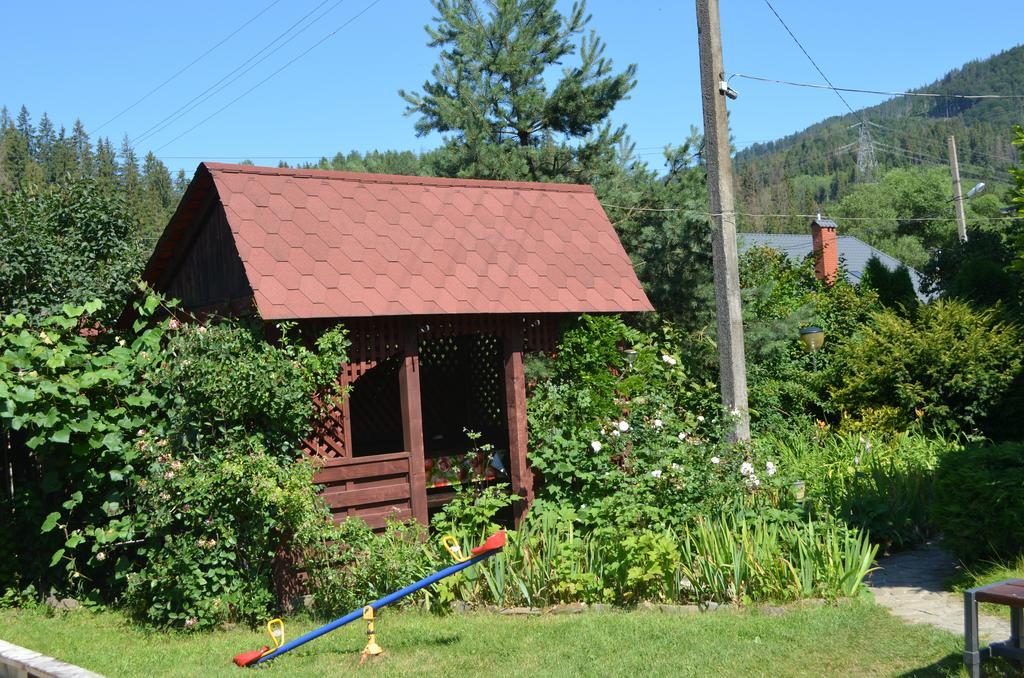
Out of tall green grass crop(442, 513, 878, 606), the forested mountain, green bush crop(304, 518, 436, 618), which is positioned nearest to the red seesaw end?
green bush crop(304, 518, 436, 618)

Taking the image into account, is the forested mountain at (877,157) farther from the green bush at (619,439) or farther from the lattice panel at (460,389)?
the green bush at (619,439)

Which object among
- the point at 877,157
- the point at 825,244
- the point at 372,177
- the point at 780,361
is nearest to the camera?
the point at 372,177

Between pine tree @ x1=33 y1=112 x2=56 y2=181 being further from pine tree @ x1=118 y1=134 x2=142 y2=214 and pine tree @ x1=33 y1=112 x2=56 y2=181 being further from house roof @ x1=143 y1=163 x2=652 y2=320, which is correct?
house roof @ x1=143 y1=163 x2=652 y2=320

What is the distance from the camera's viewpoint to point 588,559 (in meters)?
8.02

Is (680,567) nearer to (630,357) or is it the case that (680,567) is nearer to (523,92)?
(630,357)

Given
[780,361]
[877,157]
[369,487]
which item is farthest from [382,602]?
[877,157]

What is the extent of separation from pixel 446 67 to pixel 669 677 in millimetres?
16108

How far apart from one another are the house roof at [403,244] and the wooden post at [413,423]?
456 millimetres

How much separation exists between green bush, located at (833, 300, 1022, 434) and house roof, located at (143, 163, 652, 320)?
4767 millimetres

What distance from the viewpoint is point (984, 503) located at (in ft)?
24.9

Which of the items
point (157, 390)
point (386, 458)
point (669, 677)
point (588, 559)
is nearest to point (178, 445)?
point (157, 390)

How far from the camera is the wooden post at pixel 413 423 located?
9.21 metres

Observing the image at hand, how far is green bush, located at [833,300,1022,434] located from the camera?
41.8 feet

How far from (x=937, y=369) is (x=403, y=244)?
7651 millimetres
